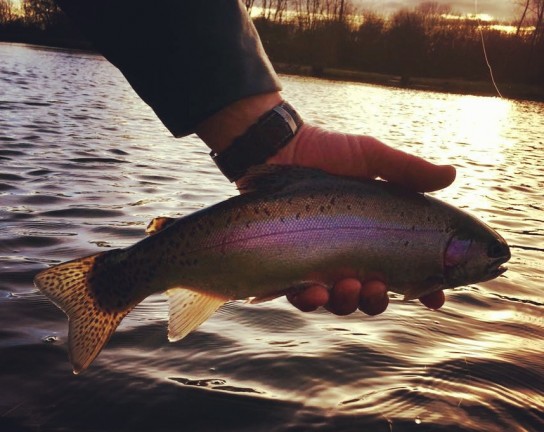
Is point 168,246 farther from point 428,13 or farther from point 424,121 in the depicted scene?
point 428,13

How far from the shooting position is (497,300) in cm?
510

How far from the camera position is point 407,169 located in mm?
3070

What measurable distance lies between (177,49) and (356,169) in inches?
50.5

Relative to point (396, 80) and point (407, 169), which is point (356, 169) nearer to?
point (407, 169)

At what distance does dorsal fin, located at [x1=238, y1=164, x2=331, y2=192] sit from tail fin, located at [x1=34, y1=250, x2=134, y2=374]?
2.73 ft

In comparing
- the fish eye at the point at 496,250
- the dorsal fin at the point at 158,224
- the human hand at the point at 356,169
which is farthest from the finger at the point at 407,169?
the dorsal fin at the point at 158,224

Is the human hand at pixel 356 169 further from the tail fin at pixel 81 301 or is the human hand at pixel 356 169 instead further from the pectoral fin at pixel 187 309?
the tail fin at pixel 81 301

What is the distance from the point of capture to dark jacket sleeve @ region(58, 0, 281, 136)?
8.32ft

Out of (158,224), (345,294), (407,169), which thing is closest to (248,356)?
(345,294)

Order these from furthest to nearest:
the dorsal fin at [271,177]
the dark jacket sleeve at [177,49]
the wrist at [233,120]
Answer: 1. the wrist at [233,120]
2. the dorsal fin at [271,177]
3. the dark jacket sleeve at [177,49]

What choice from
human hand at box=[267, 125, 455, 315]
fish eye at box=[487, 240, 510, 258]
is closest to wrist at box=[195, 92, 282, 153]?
human hand at box=[267, 125, 455, 315]

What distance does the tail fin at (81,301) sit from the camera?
2621 mm

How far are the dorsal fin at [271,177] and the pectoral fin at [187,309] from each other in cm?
56

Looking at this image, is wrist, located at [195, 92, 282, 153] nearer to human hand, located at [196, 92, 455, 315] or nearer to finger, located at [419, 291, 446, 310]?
human hand, located at [196, 92, 455, 315]
